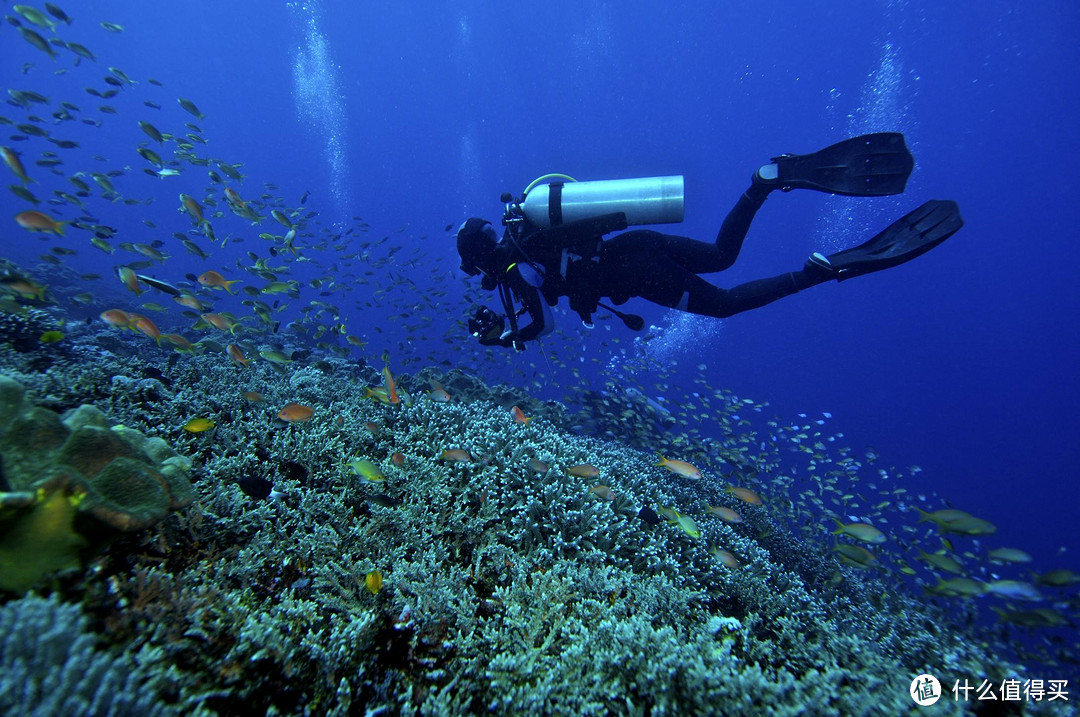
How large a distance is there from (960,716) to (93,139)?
625 feet

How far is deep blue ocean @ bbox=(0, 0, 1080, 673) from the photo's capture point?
53312mm

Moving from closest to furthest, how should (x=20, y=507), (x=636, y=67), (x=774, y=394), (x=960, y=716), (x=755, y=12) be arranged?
(x=20, y=507), (x=960, y=716), (x=755, y=12), (x=636, y=67), (x=774, y=394)

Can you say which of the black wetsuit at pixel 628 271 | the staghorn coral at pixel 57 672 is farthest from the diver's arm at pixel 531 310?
the staghorn coral at pixel 57 672

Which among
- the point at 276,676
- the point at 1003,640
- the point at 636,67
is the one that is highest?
the point at 636,67

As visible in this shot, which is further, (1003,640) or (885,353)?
(885,353)

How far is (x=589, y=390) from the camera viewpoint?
13.3m

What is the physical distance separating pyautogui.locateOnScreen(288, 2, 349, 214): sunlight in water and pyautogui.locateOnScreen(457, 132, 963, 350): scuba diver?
115576mm

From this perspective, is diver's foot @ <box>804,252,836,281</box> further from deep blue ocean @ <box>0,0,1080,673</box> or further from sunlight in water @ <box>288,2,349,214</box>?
sunlight in water @ <box>288,2,349,214</box>

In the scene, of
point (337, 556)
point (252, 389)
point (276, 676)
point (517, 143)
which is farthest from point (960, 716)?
point (517, 143)

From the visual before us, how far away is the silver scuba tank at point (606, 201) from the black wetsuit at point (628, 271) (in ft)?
0.97

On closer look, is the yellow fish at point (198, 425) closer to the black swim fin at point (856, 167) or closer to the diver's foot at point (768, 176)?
the diver's foot at point (768, 176)

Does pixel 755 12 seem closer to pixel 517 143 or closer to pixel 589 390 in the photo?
pixel 517 143

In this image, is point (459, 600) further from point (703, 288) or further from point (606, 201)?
point (703, 288)

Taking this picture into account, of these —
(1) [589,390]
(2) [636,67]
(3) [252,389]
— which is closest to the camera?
(3) [252,389]
